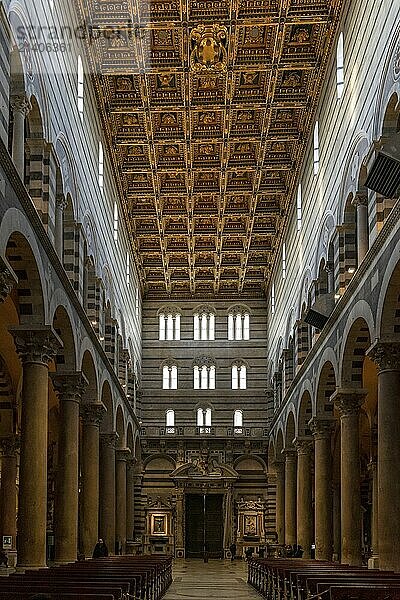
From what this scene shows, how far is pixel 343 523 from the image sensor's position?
2598cm

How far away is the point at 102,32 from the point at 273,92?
6.62 m

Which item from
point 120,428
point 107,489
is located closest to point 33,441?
point 107,489

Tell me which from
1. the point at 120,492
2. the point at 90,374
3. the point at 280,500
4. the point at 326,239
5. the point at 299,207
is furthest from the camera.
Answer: the point at 280,500

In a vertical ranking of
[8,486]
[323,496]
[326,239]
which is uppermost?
[326,239]

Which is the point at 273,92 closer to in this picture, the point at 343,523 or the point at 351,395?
the point at 351,395

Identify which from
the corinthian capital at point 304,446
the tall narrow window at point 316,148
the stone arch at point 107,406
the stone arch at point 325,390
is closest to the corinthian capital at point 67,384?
the stone arch at point 107,406

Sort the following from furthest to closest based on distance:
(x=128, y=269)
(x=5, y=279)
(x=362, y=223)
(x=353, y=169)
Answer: (x=128, y=269), (x=353, y=169), (x=362, y=223), (x=5, y=279)

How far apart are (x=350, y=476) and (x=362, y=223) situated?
6.41m

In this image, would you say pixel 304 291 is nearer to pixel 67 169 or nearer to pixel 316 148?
pixel 316 148

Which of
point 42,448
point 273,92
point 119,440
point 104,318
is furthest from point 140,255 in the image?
point 42,448

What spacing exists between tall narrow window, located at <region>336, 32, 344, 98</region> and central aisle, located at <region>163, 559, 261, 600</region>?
42.7ft

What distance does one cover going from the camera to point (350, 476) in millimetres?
25781

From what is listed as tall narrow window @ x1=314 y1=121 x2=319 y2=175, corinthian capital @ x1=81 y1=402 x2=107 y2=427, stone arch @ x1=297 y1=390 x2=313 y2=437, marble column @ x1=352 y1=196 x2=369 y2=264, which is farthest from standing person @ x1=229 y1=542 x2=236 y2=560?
marble column @ x1=352 y1=196 x2=369 y2=264

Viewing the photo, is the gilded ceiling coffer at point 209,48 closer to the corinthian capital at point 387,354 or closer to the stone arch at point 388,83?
the stone arch at point 388,83
